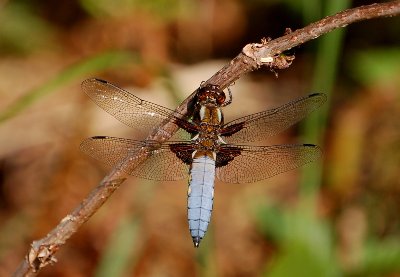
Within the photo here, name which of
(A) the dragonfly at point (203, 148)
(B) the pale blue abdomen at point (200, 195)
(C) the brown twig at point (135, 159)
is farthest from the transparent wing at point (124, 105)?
(C) the brown twig at point (135, 159)

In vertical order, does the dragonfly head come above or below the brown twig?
above

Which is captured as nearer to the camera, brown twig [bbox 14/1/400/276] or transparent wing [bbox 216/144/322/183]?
brown twig [bbox 14/1/400/276]

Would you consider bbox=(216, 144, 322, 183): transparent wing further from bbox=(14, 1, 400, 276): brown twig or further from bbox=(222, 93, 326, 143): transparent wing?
bbox=(14, 1, 400, 276): brown twig

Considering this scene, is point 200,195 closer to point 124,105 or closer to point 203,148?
point 203,148

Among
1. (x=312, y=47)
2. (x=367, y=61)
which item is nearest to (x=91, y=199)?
(x=367, y=61)

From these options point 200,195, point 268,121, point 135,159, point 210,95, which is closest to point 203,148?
point 200,195

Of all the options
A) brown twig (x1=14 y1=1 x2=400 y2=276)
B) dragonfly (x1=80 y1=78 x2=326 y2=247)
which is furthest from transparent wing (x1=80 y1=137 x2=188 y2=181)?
brown twig (x1=14 y1=1 x2=400 y2=276)
